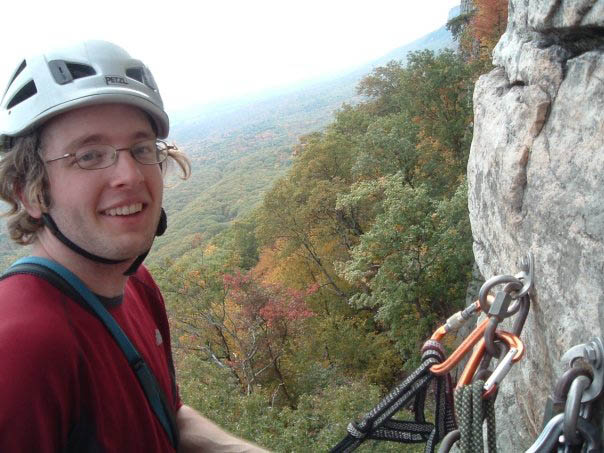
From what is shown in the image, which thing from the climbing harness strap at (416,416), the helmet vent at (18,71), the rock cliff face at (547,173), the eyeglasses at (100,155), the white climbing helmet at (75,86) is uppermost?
the helmet vent at (18,71)

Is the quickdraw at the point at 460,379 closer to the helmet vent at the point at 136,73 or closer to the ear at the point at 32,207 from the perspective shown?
the ear at the point at 32,207

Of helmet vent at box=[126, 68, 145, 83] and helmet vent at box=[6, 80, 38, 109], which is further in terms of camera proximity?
helmet vent at box=[126, 68, 145, 83]

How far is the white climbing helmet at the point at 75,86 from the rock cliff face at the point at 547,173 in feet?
6.26

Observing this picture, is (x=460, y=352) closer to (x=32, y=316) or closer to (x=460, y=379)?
(x=460, y=379)

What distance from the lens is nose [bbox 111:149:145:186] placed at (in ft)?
5.82

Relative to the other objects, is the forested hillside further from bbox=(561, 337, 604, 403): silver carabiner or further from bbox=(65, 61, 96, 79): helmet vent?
bbox=(65, 61, 96, 79): helmet vent

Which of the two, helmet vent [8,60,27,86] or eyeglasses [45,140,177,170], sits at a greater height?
helmet vent [8,60,27,86]

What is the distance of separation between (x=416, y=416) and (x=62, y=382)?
1779mm

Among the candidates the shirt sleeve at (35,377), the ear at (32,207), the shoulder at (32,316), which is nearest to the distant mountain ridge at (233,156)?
the ear at (32,207)

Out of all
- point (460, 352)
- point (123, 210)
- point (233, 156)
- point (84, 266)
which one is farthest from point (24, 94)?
point (233, 156)

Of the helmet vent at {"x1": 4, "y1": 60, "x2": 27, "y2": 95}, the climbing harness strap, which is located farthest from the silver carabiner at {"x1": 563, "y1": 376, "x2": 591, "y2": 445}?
A: the helmet vent at {"x1": 4, "y1": 60, "x2": 27, "y2": 95}

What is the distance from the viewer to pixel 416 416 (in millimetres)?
2451

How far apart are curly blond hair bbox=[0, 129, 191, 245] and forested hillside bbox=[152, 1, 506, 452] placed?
6.76 metres

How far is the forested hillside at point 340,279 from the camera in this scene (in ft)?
35.2
